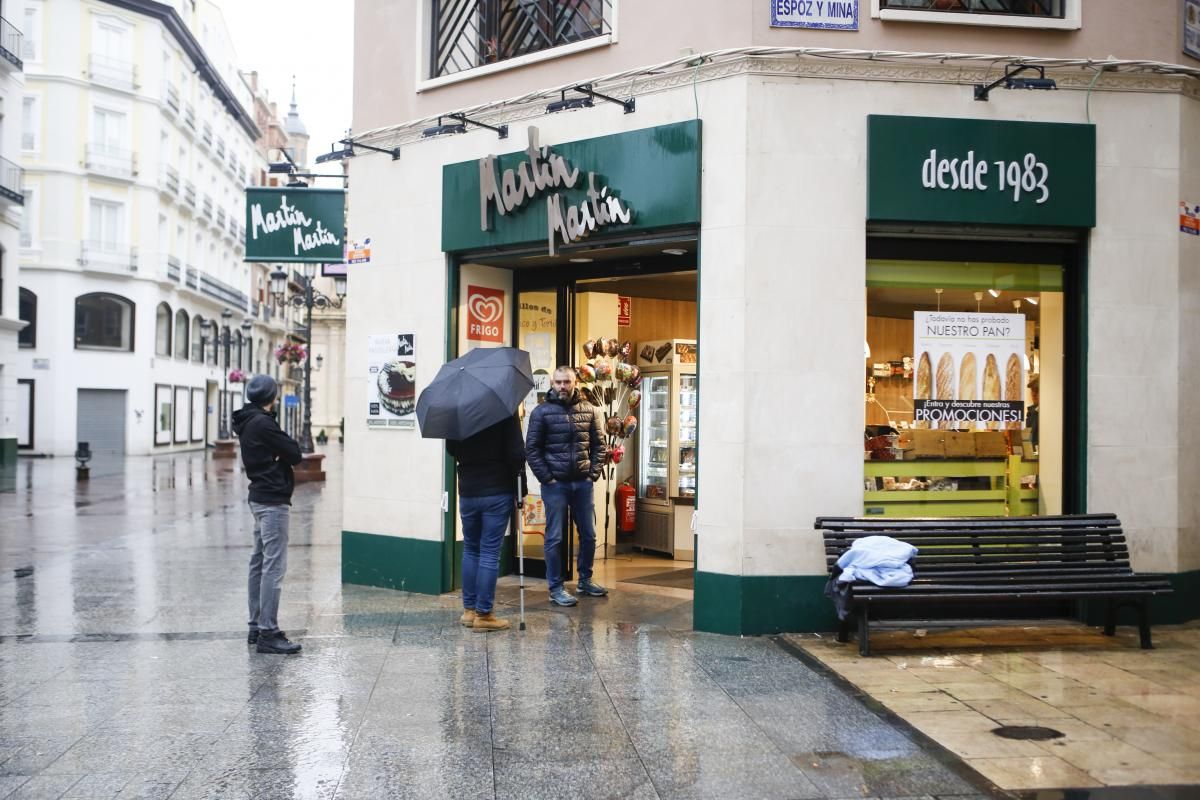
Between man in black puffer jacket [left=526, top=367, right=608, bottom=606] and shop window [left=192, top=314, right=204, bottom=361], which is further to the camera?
shop window [left=192, top=314, right=204, bottom=361]

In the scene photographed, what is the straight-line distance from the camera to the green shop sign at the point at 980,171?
8531 millimetres

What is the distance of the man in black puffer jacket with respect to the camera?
32.9 ft

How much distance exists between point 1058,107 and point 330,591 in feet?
25.7

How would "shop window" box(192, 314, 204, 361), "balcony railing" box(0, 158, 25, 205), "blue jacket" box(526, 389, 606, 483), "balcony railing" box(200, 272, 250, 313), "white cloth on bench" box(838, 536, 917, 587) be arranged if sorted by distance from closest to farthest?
"white cloth on bench" box(838, 536, 917, 587)
"blue jacket" box(526, 389, 606, 483)
"balcony railing" box(0, 158, 25, 205)
"shop window" box(192, 314, 204, 361)
"balcony railing" box(200, 272, 250, 313)

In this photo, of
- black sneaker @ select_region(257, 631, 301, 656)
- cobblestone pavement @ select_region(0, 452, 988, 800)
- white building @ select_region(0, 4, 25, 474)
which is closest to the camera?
cobblestone pavement @ select_region(0, 452, 988, 800)

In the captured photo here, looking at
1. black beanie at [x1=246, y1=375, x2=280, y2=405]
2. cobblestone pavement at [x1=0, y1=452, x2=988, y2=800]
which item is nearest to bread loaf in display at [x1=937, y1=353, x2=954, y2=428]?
cobblestone pavement at [x1=0, y1=452, x2=988, y2=800]

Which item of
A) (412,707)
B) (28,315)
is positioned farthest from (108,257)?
(412,707)

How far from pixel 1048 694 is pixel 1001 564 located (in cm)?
171

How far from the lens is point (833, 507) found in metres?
8.52

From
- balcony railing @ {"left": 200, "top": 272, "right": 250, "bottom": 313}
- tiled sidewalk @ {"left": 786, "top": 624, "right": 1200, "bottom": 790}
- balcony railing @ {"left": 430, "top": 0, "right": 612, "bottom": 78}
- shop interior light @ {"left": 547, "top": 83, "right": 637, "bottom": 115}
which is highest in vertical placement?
balcony railing @ {"left": 200, "top": 272, "right": 250, "bottom": 313}

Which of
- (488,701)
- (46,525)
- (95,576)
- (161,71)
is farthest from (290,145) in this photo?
(488,701)

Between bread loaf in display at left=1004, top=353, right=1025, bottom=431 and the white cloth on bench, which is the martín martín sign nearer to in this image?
the white cloth on bench

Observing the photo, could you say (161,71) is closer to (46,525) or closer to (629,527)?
(46,525)

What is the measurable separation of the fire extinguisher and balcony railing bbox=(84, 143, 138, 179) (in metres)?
39.5
